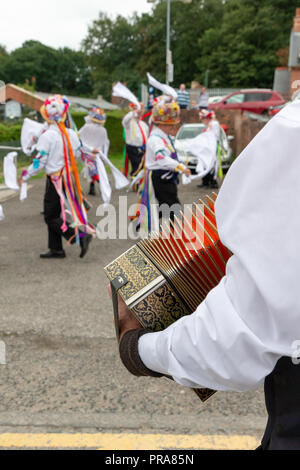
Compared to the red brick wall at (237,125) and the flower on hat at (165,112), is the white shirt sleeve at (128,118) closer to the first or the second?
the red brick wall at (237,125)

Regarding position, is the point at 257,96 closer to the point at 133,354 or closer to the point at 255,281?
the point at 133,354

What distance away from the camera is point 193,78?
2162 inches

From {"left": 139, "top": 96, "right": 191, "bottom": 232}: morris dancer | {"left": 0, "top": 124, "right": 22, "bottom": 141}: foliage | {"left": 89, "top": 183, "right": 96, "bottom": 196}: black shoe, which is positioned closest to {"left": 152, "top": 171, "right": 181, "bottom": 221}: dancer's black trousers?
{"left": 139, "top": 96, "right": 191, "bottom": 232}: morris dancer

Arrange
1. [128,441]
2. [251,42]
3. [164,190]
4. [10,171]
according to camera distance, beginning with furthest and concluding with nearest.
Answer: [251,42]
[164,190]
[10,171]
[128,441]

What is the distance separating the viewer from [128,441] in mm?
2537

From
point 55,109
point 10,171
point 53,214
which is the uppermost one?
point 55,109

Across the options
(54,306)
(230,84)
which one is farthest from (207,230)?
(230,84)

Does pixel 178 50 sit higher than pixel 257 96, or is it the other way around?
pixel 178 50

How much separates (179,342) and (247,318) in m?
0.19

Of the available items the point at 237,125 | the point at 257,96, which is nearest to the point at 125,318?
the point at 237,125

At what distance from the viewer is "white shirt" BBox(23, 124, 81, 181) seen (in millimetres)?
5567

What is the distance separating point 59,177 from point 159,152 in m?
1.29

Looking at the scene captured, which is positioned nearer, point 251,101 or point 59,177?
point 59,177

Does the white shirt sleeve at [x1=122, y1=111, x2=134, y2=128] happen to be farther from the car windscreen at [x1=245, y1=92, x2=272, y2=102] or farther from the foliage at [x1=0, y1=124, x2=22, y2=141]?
the car windscreen at [x1=245, y1=92, x2=272, y2=102]
